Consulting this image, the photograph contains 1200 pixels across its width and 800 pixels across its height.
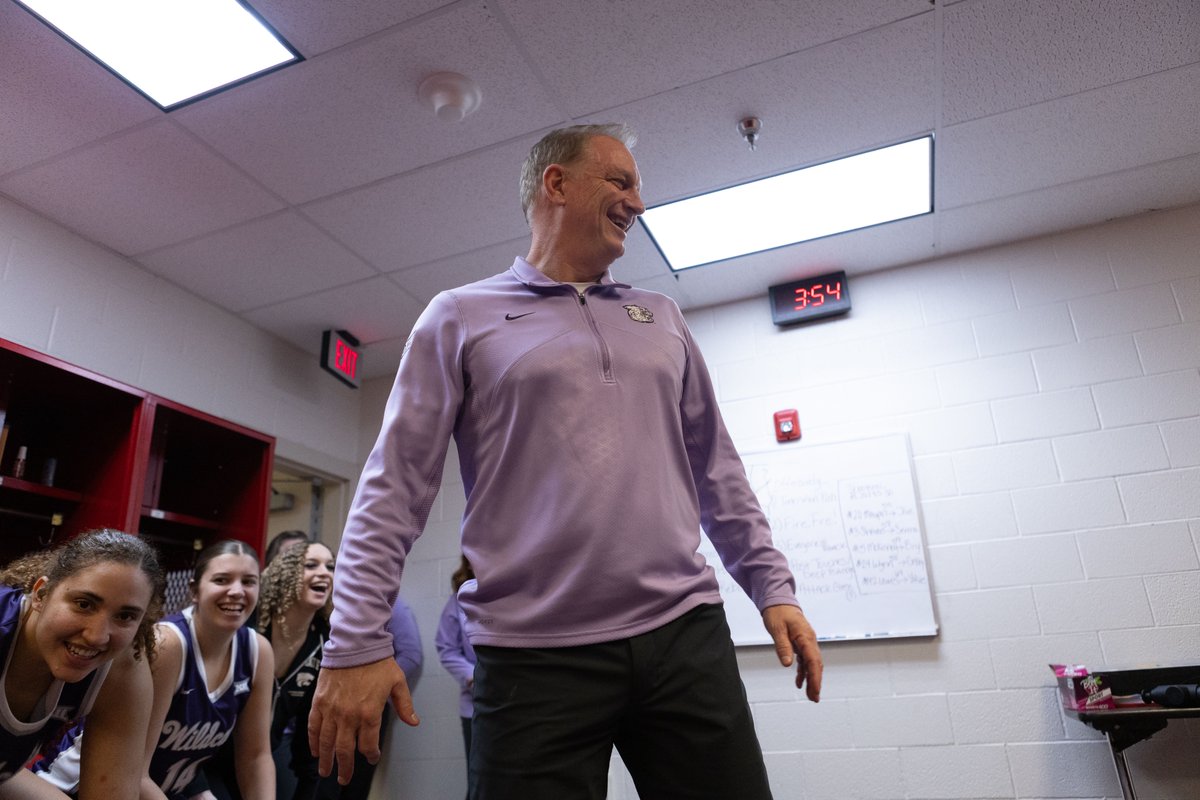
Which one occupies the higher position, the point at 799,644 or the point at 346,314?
the point at 346,314

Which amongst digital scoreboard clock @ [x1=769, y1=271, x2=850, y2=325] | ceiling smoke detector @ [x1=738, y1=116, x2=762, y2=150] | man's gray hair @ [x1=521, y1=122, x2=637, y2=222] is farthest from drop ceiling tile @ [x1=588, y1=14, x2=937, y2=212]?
man's gray hair @ [x1=521, y1=122, x2=637, y2=222]

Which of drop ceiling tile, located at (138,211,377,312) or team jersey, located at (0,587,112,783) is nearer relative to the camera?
team jersey, located at (0,587,112,783)

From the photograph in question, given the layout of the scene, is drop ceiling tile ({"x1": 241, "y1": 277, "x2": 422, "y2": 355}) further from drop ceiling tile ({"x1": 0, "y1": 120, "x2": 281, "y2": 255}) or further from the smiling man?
the smiling man

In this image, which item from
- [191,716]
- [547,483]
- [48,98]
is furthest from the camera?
[48,98]

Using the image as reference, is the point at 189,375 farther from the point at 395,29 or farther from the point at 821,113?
the point at 821,113

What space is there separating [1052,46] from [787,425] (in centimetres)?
165

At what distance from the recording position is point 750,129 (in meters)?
2.53

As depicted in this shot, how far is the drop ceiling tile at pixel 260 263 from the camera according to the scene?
116 inches

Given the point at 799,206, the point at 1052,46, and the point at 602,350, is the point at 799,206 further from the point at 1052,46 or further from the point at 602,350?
the point at 602,350

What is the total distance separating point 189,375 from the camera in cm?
324

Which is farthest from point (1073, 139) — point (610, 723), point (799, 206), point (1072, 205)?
point (610, 723)

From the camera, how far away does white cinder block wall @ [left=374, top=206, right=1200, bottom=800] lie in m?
2.78

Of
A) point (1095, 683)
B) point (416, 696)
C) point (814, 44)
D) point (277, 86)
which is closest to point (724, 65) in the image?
point (814, 44)

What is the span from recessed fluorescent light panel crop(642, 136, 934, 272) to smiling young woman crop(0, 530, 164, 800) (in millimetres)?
2097
